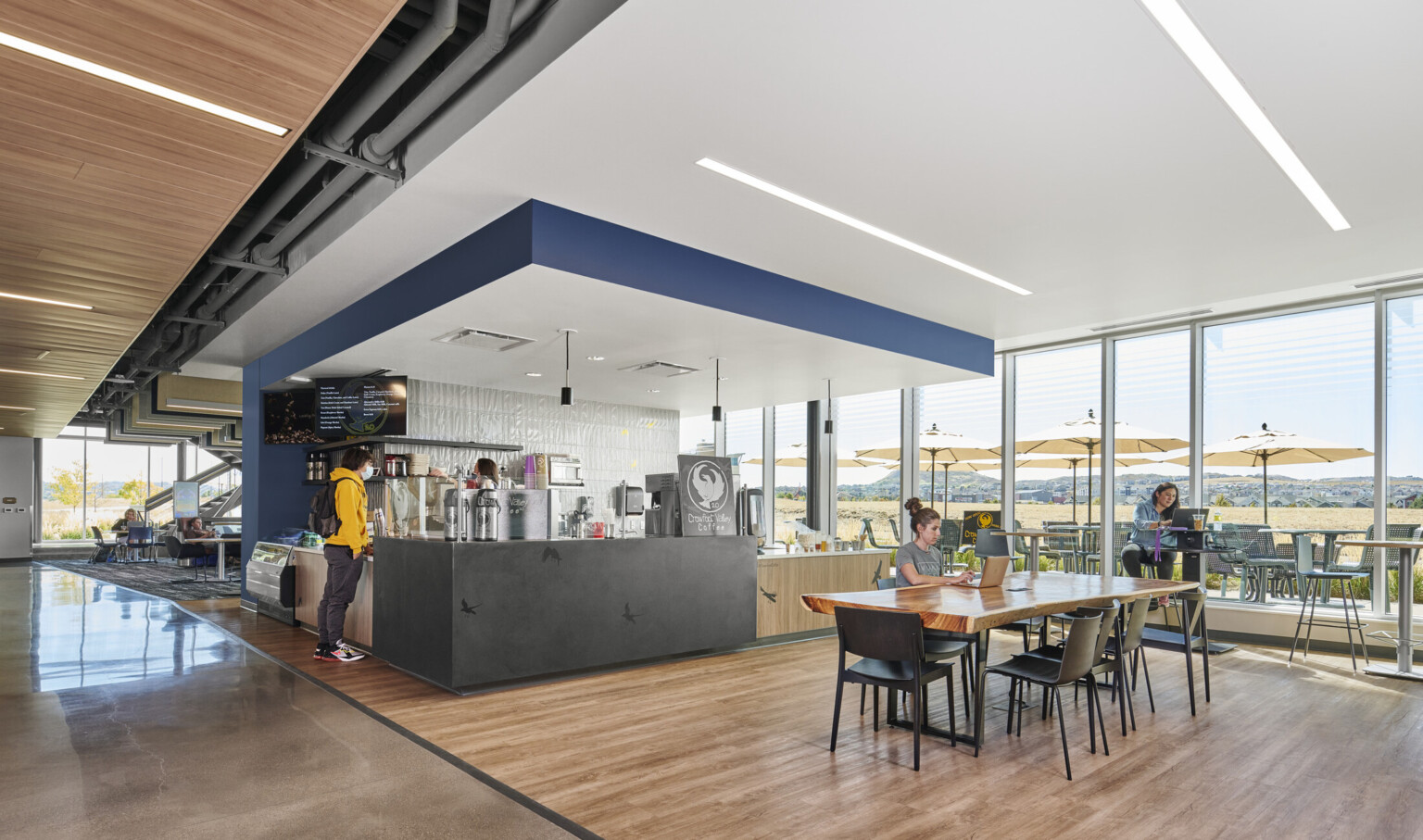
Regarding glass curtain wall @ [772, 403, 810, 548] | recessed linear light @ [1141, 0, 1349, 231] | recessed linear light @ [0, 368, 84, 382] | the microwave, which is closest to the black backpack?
the microwave

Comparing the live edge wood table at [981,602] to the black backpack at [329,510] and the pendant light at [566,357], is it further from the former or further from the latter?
the black backpack at [329,510]

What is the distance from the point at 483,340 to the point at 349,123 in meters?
2.81

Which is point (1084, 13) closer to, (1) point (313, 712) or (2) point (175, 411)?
(1) point (313, 712)

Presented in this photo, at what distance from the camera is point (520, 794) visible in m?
3.69

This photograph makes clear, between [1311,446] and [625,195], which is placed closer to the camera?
[625,195]

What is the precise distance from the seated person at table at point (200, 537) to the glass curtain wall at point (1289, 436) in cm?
1549

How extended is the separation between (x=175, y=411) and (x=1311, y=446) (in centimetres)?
1530

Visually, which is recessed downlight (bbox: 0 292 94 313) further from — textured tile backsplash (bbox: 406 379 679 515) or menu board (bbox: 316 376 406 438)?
textured tile backsplash (bbox: 406 379 679 515)

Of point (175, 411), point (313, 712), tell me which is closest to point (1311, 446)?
point (313, 712)

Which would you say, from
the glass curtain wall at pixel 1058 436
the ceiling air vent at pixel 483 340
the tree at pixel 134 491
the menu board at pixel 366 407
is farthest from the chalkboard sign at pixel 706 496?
the tree at pixel 134 491

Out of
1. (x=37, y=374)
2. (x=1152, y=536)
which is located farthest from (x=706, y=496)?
(x=37, y=374)

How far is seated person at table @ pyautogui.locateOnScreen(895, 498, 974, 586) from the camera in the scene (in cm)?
549

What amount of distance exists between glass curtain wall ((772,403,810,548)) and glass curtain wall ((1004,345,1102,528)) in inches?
130

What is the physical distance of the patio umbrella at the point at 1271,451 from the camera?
8062mm
